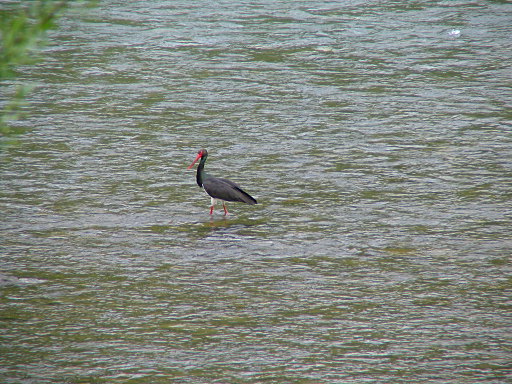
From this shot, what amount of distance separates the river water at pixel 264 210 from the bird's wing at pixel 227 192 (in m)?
0.34

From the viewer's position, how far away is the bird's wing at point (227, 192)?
1140 cm

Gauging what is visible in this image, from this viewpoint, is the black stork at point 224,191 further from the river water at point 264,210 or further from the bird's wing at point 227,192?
the river water at point 264,210

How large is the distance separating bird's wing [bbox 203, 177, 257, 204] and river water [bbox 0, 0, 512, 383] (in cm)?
34

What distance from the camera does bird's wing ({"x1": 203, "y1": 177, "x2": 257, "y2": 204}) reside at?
1140 centimetres

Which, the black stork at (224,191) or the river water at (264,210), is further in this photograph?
the black stork at (224,191)

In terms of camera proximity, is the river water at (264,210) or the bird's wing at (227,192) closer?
the river water at (264,210)

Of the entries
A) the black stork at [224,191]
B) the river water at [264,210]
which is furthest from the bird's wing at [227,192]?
the river water at [264,210]

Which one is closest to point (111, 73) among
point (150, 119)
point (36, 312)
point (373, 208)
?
point (150, 119)

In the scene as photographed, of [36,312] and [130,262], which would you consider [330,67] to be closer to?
[130,262]

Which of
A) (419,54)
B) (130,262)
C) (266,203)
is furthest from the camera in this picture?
(419,54)

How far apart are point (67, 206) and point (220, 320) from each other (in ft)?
13.5

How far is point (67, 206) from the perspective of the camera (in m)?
11.9

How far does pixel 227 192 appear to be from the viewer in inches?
449

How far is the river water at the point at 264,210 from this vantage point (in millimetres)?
7988
